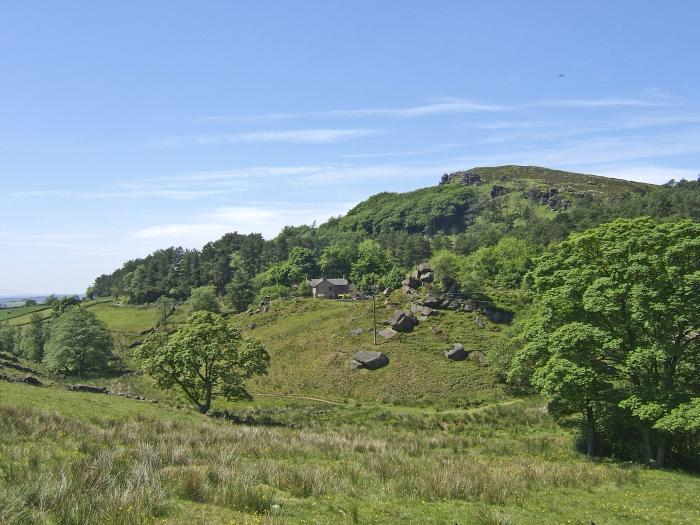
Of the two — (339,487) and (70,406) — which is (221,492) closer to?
(339,487)

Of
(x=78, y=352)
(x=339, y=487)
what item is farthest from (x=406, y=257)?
(x=339, y=487)

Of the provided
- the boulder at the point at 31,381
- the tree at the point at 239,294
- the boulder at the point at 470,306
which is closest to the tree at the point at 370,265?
the tree at the point at 239,294

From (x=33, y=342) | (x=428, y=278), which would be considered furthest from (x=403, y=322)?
(x=33, y=342)

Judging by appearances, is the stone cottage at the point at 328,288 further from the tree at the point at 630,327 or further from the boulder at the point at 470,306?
the tree at the point at 630,327

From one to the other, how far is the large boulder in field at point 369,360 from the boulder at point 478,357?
1153 cm

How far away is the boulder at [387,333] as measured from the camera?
240 ft

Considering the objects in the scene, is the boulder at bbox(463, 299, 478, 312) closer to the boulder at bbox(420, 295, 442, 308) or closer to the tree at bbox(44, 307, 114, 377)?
the boulder at bbox(420, 295, 442, 308)

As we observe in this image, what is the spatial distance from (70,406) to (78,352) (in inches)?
2161

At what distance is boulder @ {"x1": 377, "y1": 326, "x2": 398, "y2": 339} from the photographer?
240 ft

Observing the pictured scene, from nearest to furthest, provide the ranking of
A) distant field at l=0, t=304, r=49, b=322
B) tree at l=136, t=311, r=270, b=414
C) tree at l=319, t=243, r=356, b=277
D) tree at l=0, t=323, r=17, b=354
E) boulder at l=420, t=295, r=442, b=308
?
tree at l=136, t=311, r=270, b=414, boulder at l=420, t=295, r=442, b=308, tree at l=0, t=323, r=17, b=354, distant field at l=0, t=304, r=49, b=322, tree at l=319, t=243, r=356, b=277

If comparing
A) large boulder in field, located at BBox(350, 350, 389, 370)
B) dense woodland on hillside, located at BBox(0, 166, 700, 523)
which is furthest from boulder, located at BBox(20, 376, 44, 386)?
large boulder in field, located at BBox(350, 350, 389, 370)

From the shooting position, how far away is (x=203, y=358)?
39906mm

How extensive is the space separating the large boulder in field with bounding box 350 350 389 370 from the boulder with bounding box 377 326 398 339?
233 inches

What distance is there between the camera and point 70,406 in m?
29.1
